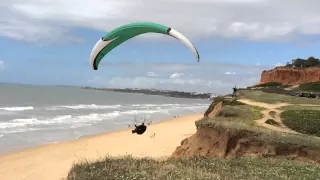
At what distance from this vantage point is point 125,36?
13.5 meters

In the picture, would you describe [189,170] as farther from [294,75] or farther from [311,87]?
[294,75]

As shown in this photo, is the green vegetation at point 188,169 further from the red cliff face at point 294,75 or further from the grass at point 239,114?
the red cliff face at point 294,75

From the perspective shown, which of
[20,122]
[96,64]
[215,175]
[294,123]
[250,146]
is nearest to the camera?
[215,175]

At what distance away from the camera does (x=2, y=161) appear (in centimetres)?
2431

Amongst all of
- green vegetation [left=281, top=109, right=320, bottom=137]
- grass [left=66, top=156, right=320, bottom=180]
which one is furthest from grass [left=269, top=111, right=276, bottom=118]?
grass [left=66, top=156, right=320, bottom=180]

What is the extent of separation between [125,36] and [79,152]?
52.4 feet

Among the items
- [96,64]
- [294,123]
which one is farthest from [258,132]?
[96,64]

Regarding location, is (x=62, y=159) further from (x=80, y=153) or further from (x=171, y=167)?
(x=171, y=167)

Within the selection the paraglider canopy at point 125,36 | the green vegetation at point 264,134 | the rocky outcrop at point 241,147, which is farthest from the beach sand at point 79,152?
the paraglider canopy at point 125,36

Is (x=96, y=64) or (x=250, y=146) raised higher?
(x=96, y=64)

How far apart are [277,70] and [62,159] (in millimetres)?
79069

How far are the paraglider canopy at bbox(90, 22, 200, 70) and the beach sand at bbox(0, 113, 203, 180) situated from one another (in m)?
8.56

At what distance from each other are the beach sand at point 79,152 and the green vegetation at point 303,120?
23.3 feet

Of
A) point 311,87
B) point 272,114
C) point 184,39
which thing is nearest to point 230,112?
point 272,114
